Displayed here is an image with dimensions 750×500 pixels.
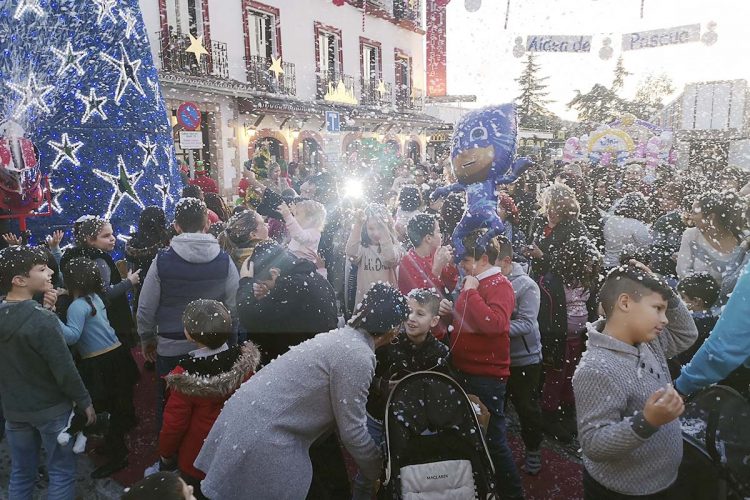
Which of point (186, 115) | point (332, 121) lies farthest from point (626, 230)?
point (186, 115)

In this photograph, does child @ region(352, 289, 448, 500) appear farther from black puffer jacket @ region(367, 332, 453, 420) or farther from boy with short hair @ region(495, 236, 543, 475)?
boy with short hair @ region(495, 236, 543, 475)

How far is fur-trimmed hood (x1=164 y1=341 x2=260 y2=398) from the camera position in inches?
88.3

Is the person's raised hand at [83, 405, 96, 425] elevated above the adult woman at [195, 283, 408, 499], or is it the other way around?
the adult woman at [195, 283, 408, 499]

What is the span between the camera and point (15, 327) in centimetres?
244

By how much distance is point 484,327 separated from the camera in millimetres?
2650

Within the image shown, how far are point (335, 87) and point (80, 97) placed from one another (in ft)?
44.1

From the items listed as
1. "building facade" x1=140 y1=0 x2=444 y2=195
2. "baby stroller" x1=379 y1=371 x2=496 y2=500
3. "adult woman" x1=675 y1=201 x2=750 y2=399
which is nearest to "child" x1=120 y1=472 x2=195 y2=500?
"baby stroller" x1=379 y1=371 x2=496 y2=500

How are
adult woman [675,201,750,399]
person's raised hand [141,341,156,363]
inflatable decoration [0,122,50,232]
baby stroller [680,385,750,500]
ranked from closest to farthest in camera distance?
baby stroller [680,385,750,500]
adult woman [675,201,750,399]
person's raised hand [141,341,156,363]
inflatable decoration [0,122,50,232]

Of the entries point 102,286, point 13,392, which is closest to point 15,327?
point 13,392

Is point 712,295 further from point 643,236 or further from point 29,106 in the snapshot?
point 29,106

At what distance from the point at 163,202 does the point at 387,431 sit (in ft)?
13.9

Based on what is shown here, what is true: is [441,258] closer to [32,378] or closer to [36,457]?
[32,378]

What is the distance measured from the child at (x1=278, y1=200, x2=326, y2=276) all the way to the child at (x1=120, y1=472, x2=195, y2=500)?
2744 millimetres

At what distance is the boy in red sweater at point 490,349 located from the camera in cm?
271
